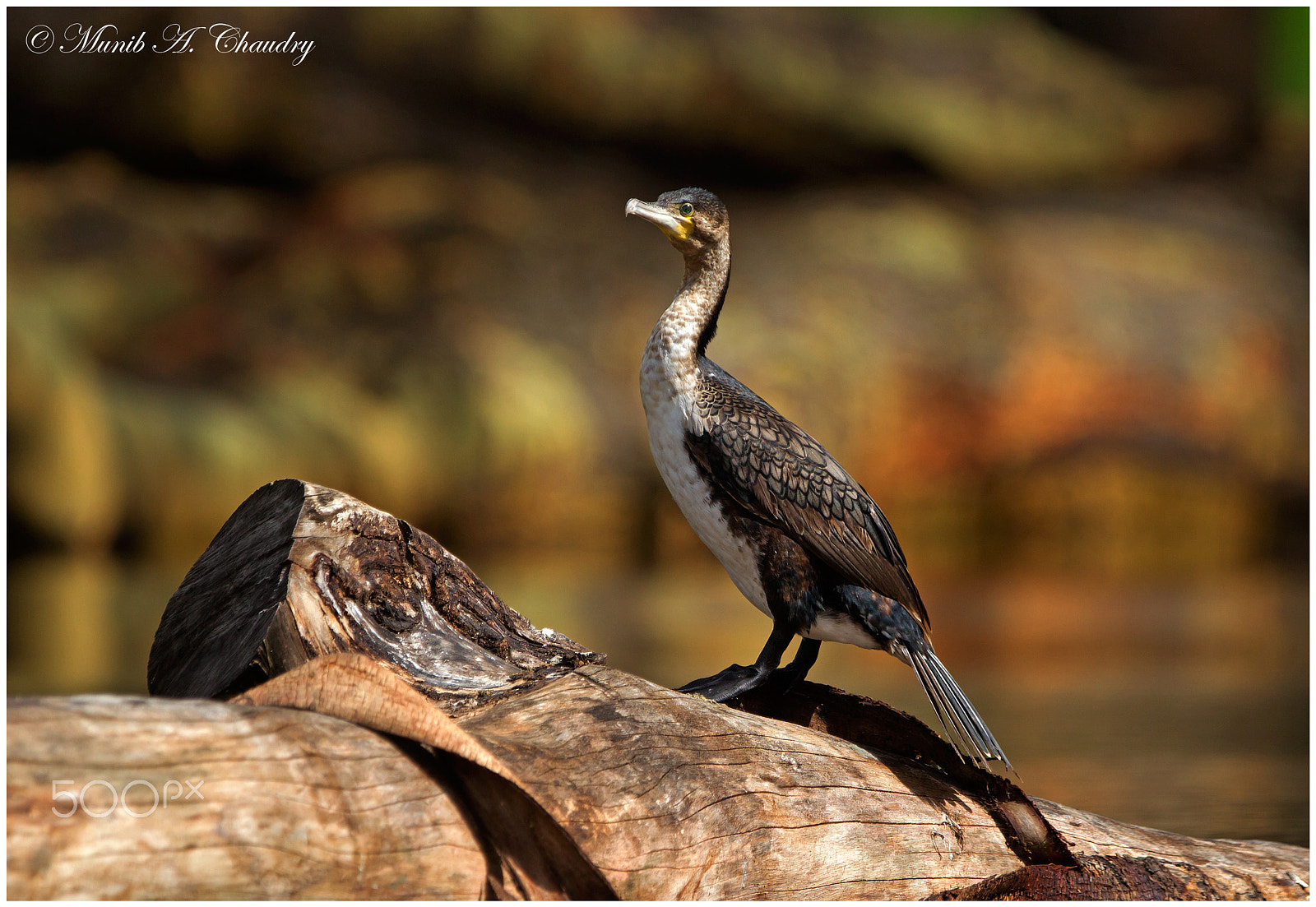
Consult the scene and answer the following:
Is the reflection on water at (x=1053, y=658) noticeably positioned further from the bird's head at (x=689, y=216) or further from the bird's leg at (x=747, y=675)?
the bird's head at (x=689, y=216)

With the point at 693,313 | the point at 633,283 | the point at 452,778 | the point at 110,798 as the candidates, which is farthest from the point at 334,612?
the point at 633,283

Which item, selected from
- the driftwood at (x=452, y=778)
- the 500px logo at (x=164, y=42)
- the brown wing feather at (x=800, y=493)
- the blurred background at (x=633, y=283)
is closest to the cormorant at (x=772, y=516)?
the brown wing feather at (x=800, y=493)

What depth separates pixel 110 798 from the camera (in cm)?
122

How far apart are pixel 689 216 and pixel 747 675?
37.0 inches

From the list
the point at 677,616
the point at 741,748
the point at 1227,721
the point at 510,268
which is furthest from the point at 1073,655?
the point at 510,268

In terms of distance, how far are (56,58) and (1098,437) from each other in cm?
917

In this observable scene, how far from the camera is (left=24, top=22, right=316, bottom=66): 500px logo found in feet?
30.4

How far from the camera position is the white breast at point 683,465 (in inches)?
89.0

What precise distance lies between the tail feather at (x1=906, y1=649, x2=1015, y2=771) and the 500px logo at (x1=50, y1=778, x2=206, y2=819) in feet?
4.18

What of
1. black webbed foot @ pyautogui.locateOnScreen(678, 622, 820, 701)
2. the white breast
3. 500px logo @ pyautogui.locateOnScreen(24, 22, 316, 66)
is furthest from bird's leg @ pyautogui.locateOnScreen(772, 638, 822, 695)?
500px logo @ pyautogui.locateOnScreen(24, 22, 316, 66)

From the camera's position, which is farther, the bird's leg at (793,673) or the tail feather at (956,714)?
the bird's leg at (793,673)

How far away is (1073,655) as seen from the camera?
5.34 m

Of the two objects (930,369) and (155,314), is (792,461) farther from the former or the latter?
(155,314)

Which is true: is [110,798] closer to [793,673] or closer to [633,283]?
[793,673]
